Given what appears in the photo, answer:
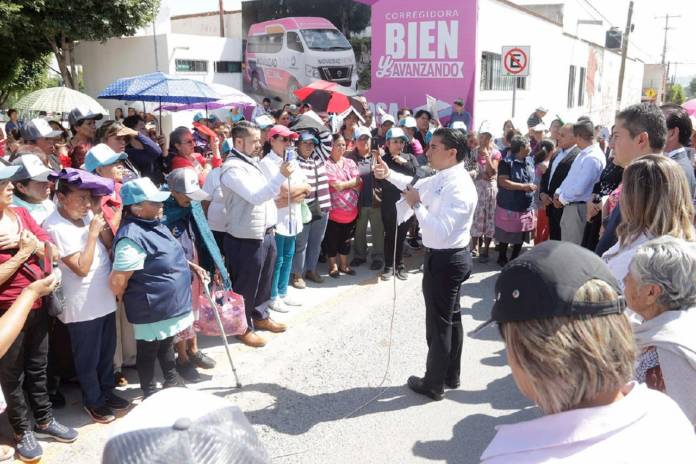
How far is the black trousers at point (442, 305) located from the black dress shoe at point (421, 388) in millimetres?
44

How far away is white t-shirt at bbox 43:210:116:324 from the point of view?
11.6ft

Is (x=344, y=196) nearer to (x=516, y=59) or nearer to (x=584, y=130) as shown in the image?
→ (x=584, y=130)

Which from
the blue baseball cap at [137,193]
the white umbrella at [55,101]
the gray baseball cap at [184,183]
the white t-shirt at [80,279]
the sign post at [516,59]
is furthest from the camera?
the sign post at [516,59]

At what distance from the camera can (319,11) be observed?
21109 mm

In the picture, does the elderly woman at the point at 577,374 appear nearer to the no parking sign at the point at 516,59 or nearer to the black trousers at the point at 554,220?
the black trousers at the point at 554,220

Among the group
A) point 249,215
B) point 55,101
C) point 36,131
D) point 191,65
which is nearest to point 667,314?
point 249,215

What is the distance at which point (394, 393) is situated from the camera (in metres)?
4.29

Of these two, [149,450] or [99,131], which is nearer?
[149,450]

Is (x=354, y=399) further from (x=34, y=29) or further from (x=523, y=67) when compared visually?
(x=34, y=29)

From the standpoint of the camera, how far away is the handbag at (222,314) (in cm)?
446

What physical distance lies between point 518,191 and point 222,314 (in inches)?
179

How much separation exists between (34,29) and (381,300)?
53.0 ft

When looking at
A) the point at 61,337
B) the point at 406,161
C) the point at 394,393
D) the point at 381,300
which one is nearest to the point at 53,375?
the point at 61,337

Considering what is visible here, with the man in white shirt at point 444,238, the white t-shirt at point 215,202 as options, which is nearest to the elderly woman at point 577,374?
the man in white shirt at point 444,238
